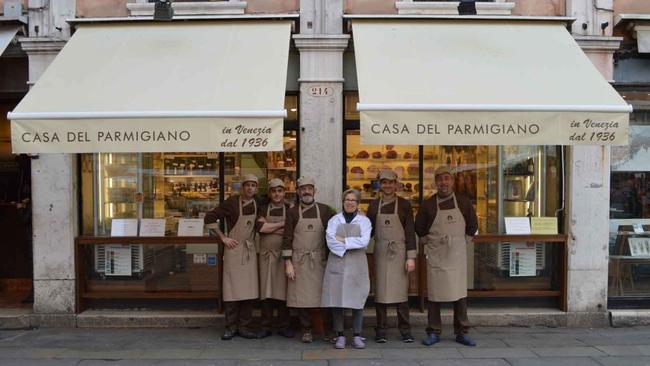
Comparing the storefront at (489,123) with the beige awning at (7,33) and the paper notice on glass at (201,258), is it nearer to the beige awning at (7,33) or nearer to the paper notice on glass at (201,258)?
the paper notice on glass at (201,258)

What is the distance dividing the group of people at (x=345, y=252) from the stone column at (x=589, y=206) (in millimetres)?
1828

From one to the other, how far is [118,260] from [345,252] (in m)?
3.39

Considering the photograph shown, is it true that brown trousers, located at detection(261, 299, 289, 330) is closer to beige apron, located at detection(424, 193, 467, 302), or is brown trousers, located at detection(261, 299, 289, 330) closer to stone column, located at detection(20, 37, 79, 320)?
beige apron, located at detection(424, 193, 467, 302)

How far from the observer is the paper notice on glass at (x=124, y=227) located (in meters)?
7.42

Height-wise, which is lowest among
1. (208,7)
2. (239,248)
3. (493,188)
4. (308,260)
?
(308,260)

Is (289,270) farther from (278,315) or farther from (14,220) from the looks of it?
(14,220)

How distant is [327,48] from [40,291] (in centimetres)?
484

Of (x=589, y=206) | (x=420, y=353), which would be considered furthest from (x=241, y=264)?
(x=589, y=206)

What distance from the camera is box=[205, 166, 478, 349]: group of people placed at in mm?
6105

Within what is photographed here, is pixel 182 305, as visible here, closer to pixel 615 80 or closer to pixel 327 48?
pixel 327 48

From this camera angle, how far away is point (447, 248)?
623 centimetres

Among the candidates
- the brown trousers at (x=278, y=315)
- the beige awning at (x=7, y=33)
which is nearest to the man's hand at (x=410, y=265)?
the brown trousers at (x=278, y=315)

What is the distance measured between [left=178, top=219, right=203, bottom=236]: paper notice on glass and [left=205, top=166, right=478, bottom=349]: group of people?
1.03 meters

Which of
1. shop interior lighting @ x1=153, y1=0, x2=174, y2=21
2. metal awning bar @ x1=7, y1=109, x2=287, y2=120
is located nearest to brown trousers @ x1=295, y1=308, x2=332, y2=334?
metal awning bar @ x1=7, y1=109, x2=287, y2=120
